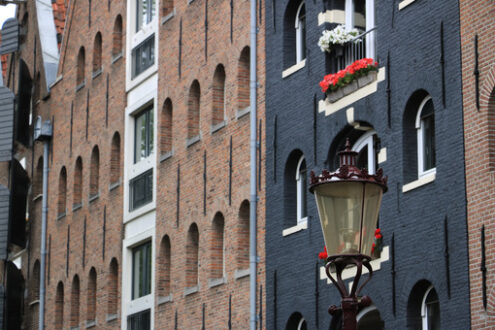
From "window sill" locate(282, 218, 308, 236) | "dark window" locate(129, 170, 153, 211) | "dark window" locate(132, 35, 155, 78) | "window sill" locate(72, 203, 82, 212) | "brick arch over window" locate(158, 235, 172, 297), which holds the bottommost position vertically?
"window sill" locate(282, 218, 308, 236)

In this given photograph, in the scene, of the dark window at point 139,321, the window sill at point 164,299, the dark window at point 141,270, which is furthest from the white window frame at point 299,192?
the dark window at point 141,270

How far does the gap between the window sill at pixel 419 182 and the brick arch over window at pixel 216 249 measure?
7755 mm

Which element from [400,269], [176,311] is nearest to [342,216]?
[400,269]

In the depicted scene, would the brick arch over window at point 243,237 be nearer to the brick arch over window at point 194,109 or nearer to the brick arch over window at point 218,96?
the brick arch over window at point 218,96

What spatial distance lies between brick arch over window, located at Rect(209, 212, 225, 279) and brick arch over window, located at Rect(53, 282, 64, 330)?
416 inches

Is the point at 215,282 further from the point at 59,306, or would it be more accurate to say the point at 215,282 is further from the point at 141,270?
the point at 59,306

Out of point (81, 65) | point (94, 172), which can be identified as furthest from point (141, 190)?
point (81, 65)

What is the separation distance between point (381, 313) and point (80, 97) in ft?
60.4

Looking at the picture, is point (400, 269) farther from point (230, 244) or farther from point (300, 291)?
point (230, 244)

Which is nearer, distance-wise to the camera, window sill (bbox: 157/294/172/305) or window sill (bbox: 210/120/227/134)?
window sill (bbox: 210/120/227/134)

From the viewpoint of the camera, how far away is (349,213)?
11.7m

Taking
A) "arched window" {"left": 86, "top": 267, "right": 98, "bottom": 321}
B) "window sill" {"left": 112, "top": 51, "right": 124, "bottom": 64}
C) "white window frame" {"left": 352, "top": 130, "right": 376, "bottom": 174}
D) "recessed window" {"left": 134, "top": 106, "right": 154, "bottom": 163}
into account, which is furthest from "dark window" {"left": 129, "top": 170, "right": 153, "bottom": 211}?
"white window frame" {"left": 352, "top": 130, "right": 376, "bottom": 174}

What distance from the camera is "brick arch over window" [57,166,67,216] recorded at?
3803 cm

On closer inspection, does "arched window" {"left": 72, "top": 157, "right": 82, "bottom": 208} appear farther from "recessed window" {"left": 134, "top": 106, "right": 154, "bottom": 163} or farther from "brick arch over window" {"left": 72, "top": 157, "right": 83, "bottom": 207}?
"recessed window" {"left": 134, "top": 106, "right": 154, "bottom": 163}
